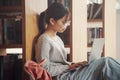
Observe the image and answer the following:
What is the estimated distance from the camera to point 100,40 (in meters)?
1.88

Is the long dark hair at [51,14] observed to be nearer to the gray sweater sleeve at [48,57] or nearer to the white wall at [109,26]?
the gray sweater sleeve at [48,57]

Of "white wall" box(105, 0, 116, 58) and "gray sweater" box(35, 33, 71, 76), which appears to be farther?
"white wall" box(105, 0, 116, 58)

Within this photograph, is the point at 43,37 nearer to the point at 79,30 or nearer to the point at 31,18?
the point at 31,18

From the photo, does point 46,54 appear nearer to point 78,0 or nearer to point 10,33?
point 10,33

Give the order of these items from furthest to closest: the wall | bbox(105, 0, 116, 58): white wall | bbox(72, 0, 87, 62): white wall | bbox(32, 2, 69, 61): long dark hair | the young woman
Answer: bbox(105, 0, 116, 58): white wall
bbox(72, 0, 87, 62): white wall
bbox(32, 2, 69, 61): long dark hair
the wall
the young woman

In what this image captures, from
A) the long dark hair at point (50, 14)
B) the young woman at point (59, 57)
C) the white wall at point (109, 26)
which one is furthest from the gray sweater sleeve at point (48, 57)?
the white wall at point (109, 26)

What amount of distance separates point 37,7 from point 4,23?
27cm

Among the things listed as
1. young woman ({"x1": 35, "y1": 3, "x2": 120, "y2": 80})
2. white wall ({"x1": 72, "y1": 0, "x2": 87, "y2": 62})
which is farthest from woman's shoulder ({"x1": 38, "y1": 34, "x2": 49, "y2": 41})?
white wall ({"x1": 72, "y1": 0, "x2": 87, "y2": 62})

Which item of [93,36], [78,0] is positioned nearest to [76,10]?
[78,0]

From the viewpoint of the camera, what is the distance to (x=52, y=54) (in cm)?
167

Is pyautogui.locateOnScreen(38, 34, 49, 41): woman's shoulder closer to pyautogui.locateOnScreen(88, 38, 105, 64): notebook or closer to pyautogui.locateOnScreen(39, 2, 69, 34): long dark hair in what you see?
pyautogui.locateOnScreen(39, 2, 69, 34): long dark hair

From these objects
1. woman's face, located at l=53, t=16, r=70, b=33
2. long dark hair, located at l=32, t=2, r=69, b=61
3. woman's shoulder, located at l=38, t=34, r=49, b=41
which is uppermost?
long dark hair, located at l=32, t=2, r=69, b=61

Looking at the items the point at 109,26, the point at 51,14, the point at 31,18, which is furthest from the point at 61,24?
the point at 109,26

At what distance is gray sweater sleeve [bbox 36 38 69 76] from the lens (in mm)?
1599
